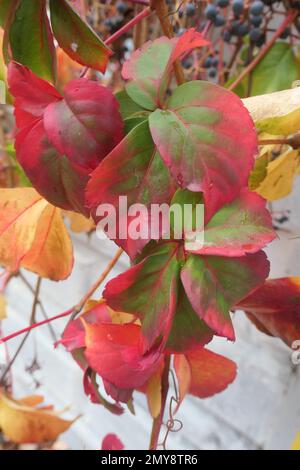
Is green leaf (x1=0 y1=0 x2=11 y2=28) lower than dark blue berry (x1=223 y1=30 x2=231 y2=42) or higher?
higher

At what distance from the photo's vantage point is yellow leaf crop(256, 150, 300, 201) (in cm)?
28

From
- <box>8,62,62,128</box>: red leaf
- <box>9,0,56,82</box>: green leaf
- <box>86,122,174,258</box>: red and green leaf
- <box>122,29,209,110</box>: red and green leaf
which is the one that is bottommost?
<box>86,122,174,258</box>: red and green leaf

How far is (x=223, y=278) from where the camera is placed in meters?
0.19

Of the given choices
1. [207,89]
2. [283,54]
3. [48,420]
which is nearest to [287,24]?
[283,54]

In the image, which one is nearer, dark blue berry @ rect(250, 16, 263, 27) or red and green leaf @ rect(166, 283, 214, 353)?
red and green leaf @ rect(166, 283, 214, 353)

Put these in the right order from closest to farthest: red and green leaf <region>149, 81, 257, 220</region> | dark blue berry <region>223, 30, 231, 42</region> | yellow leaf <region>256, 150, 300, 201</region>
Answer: red and green leaf <region>149, 81, 257, 220</region>, yellow leaf <region>256, 150, 300, 201</region>, dark blue berry <region>223, 30, 231, 42</region>

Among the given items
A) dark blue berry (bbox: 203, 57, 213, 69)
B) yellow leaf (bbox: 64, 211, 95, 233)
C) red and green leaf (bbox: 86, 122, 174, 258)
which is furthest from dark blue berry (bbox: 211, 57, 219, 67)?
red and green leaf (bbox: 86, 122, 174, 258)

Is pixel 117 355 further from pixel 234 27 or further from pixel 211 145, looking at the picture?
pixel 234 27

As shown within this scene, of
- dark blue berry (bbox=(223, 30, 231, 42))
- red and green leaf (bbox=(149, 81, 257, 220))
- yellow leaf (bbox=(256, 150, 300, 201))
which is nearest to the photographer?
red and green leaf (bbox=(149, 81, 257, 220))

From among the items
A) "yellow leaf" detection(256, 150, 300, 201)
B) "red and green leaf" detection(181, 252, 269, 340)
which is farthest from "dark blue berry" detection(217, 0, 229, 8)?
"red and green leaf" detection(181, 252, 269, 340)

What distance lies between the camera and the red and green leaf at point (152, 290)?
20cm

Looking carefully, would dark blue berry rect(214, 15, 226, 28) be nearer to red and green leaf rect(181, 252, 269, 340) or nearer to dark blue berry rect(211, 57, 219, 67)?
dark blue berry rect(211, 57, 219, 67)

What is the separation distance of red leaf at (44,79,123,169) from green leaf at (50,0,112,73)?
0.05 feet

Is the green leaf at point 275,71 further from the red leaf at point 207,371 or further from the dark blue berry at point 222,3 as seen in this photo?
the red leaf at point 207,371
